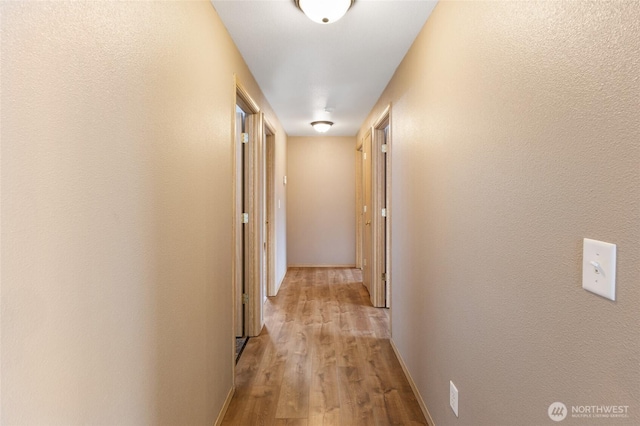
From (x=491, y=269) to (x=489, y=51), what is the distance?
77 cm

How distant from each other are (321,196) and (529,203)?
4999 mm

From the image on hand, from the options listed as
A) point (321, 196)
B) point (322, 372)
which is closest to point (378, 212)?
point (322, 372)

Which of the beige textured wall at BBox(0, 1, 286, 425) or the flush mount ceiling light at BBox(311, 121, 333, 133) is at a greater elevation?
the flush mount ceiling light at BBox(311, 121, 333, 133)

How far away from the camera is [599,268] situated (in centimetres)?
74

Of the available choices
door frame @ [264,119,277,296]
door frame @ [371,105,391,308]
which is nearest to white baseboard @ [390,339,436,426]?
door frame @ [371,105,391,308]

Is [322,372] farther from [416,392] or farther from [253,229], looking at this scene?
[253,229]

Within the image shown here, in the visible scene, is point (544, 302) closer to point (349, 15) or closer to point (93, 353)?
point (93, 353)

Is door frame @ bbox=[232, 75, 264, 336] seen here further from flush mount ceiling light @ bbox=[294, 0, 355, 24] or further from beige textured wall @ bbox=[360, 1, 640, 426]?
beige textured wall @ bbox=[360, 1, 640, 426]

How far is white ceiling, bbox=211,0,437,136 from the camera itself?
6.06 feet

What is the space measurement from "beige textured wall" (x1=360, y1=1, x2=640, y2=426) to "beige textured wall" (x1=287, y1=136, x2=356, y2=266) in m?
4.02

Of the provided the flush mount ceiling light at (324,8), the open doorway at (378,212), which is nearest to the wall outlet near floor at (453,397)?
the flush mount ceiling light at (324,8)

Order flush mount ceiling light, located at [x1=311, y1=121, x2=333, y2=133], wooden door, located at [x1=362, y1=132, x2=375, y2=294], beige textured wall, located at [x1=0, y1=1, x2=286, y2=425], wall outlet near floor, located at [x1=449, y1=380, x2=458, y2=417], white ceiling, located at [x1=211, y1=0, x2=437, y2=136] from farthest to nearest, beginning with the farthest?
1. flush mount ceiling light, located at [x1=311, y1=121, x2=333, y2=133]
2. wooden door, located at [x1=362, y1=132, x2=375, y2=294]
3. white ceiling, located at [x1=211, y1=0, x2=437, y2=136]
4. wall outlet near floor, located at [x1=449, y1=380, x2=458, y2=417]
5. beige textured wall, located at [x1=0, y1=1, x2=286, y2=425]

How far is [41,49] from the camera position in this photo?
2.35ft
